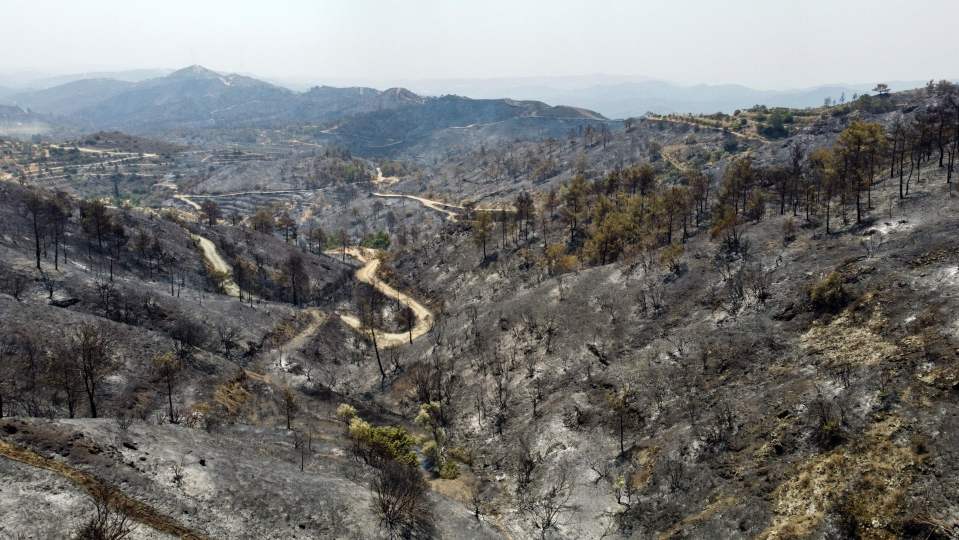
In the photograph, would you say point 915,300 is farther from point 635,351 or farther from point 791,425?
point 635,351

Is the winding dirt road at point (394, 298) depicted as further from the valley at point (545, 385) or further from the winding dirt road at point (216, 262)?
the winding dirt road at point (216, 262)

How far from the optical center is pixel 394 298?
5172 inches

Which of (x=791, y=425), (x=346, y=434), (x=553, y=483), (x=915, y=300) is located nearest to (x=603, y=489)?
(x=553, y=483)

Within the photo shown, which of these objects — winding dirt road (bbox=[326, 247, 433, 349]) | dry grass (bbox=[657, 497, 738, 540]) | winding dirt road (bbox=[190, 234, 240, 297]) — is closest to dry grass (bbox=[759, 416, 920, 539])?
dry grass (bbox=[657, 497, 738, 540])

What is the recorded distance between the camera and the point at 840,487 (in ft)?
105

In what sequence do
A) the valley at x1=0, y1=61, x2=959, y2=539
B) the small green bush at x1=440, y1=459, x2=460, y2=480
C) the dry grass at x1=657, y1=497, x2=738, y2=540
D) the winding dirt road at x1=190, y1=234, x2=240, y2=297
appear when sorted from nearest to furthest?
the valley at x1=0, y1=61, x2=959, y2=539
the dry grass at x1=657, y1=497, x2=738, y2=540
the small green bush at x1=440, y1=459, x2=460, y2=480
the winding dirt road at x1=190, y1=234, x2=240, y2=297

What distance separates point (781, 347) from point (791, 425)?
14.2 m

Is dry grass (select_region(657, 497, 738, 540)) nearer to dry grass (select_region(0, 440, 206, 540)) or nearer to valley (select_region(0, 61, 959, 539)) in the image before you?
valley (select_region(0, 61, 959, 539))

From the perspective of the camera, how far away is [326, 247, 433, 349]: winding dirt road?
108062mm

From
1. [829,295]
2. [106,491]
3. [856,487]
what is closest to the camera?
[106,491]

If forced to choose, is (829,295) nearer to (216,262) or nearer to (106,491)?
(106,491)

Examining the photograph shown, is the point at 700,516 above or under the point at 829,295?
under

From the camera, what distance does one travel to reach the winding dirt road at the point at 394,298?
108 m

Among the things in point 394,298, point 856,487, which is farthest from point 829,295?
point 394,298
